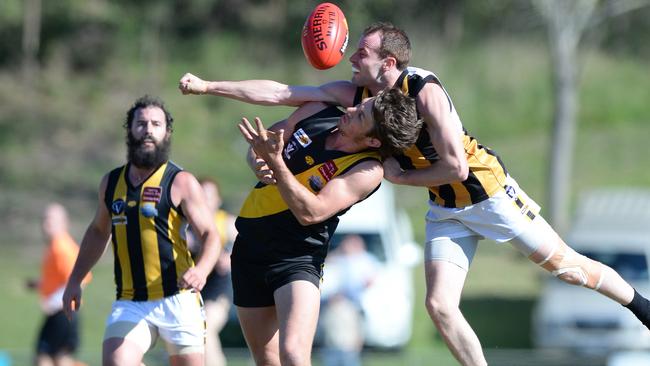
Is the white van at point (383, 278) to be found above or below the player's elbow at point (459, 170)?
below

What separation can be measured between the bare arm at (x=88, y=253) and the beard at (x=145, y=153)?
0.92 feet

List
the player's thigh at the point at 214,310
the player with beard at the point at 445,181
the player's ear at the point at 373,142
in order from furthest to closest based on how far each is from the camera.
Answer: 1. the player's thigh at the point at 214,310
2. the player with beard at the point at 445,181
3. the player's ear at the point at 373,142

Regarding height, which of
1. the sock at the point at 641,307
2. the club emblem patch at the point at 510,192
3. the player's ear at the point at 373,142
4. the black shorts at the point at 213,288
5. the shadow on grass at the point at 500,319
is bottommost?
the shadow on grass at the point at 500,319

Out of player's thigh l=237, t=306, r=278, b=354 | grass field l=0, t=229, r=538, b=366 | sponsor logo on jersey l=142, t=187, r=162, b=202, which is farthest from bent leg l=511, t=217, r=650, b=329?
grass field l=0, t=229, r=538, b=366

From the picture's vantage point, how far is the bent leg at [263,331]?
6023 millimetres

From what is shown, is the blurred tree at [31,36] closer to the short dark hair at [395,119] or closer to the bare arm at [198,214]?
the bare arm at [198,214]

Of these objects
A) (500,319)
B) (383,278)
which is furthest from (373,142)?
(500,319)

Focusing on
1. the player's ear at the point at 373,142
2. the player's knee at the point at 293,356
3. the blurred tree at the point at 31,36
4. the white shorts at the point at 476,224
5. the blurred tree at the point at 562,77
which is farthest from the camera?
the blurred tree at the point at 31,36

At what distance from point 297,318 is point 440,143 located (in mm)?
1187

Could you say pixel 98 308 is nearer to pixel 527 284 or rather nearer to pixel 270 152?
pixel 527 284

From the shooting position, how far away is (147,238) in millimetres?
6426

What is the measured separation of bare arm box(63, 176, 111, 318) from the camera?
660 cm

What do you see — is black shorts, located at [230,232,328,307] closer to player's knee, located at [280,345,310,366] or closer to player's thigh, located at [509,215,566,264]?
player's knee, located at [280,345,310,366]

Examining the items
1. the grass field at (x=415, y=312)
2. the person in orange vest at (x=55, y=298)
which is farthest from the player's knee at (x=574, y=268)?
the grass field at (x=415, y=312)
